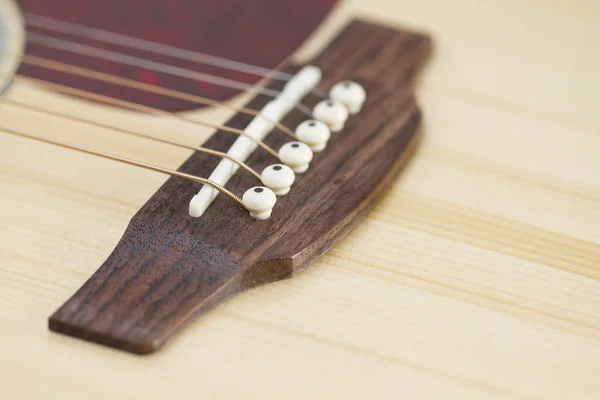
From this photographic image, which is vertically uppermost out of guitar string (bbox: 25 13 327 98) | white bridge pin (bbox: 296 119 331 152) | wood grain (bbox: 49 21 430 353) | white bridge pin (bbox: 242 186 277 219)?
white bridge pin (bbox: 242 186 277 219)

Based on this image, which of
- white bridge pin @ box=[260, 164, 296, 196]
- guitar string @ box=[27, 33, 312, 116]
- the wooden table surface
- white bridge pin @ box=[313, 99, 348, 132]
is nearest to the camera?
the wooden table surface

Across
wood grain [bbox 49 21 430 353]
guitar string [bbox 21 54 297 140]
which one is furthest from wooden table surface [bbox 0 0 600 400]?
guitar string [bbox 21 54 297 140]

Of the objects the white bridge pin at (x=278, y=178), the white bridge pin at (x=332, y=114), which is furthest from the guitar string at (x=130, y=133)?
the white bridge pin at (x=332, y=114)

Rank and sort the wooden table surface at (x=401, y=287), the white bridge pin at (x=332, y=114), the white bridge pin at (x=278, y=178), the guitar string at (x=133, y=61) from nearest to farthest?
the wooden table surface at (x=401, y=287), the white bridge pin at (x=278, y=178), the white bridge pin at (x=332, y=114), the guitar string at (x=133, y=61)

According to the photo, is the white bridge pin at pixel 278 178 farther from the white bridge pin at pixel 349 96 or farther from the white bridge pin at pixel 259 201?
the white bridge pin at pixel 349 96

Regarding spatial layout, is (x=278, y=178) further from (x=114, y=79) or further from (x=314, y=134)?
(x=114, y=79)

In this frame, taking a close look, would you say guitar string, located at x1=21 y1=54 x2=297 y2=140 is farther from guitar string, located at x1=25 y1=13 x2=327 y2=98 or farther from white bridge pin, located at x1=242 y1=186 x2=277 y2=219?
white bridge pin, located at x1=242 y1=186 x2=277 y2=219

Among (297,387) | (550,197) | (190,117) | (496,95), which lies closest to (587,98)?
(496,95)

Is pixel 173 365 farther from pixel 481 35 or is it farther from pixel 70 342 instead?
pixel 481 35
